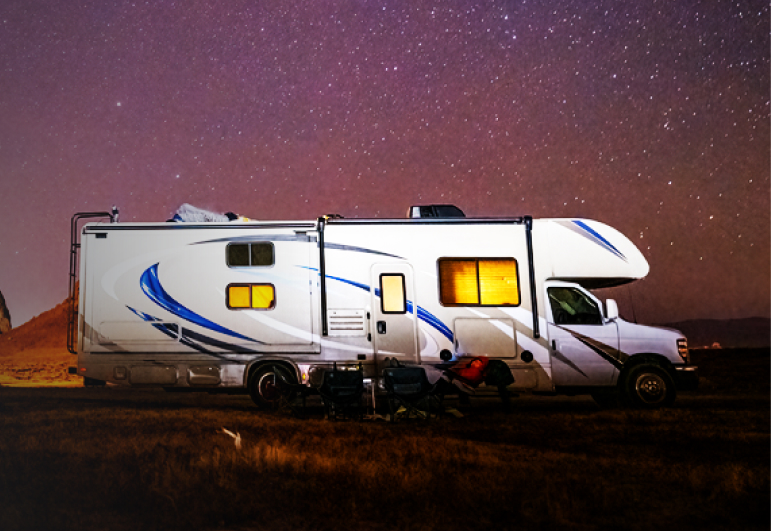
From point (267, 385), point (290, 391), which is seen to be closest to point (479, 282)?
point (290, 391)

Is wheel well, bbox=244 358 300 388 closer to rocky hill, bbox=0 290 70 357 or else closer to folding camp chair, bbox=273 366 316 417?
folding camp chair, bbox=273 366 316 417

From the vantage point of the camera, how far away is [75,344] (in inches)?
368

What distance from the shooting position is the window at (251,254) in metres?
9.01

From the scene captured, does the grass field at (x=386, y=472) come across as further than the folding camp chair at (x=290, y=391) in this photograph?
No

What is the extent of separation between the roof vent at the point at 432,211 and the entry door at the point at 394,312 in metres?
1.01

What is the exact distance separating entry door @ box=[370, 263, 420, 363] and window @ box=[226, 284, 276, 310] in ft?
5.18

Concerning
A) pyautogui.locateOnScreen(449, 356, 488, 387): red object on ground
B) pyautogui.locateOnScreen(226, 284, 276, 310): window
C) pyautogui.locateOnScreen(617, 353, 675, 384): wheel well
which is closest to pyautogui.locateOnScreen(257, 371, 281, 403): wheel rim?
pyautogui.locateOnScreen(226, 284, 276, 310): window

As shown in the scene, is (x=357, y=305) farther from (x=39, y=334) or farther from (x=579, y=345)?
(x=39, y=334)

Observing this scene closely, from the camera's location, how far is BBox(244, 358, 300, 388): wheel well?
887cm

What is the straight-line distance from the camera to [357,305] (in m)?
8.89

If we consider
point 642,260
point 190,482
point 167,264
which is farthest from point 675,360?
point 167,264

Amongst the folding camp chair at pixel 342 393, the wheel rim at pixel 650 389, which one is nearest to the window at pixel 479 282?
the folding camp chair at pixel 342 393

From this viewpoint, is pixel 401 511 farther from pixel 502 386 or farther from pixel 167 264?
pixel 167 264

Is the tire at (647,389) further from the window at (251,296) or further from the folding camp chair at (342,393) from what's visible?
the window at (251,296)
